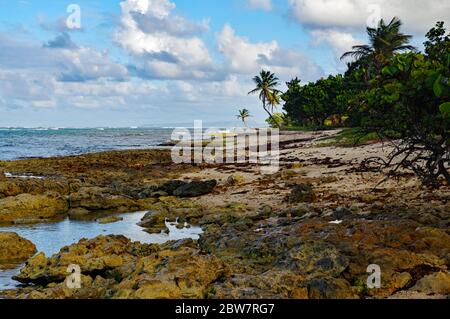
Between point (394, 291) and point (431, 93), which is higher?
point (431, 93)

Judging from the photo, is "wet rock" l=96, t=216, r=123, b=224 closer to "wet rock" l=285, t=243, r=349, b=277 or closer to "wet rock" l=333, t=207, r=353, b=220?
"wet rock" l=333, t=207, r=353, b=220

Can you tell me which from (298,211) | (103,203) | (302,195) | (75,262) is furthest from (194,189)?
(75,262)

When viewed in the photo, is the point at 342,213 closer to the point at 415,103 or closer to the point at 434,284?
the point at 415,103

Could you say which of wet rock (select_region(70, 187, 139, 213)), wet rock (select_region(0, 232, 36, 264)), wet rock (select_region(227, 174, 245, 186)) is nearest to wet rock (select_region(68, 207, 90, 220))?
wet rock (select_region(70, 187, 139, 213))

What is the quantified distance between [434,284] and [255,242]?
16.3 ft

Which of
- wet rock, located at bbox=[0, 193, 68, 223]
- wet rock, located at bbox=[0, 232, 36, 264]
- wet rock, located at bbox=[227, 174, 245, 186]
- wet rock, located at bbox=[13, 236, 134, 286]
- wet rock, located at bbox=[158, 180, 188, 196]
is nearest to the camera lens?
wet rock, located at bbox=[13, 236, 134, 286]

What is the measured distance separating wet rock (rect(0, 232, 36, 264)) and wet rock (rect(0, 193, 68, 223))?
6195 mm

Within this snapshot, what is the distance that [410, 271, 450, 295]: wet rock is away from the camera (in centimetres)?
873

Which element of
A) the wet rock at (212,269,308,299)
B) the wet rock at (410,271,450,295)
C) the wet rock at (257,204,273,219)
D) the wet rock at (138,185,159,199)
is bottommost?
the wet rock at (138,185,159,199)

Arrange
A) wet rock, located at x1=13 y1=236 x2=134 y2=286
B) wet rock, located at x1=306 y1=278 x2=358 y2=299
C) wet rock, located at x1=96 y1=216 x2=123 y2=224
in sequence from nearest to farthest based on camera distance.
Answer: wet rock, located at x1=306 y1=278 x2=358 y2=299
wet rock, located at x1=13 y1=236 x2=134 y2=286
wet rock, located at x1=96 y1=216 x2=123 y2=224

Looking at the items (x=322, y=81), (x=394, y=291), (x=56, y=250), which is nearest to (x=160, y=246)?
(x=56, y=250)
